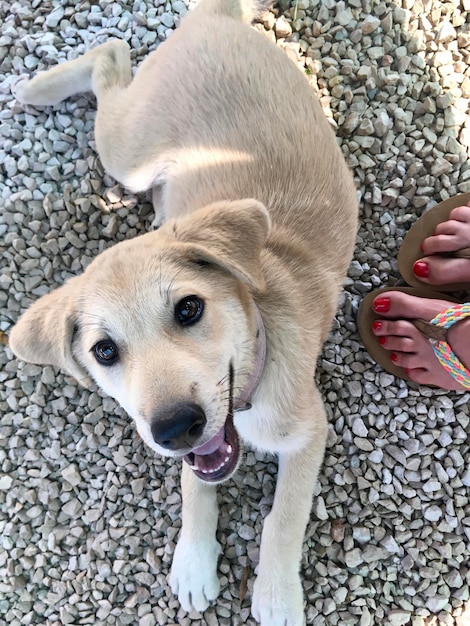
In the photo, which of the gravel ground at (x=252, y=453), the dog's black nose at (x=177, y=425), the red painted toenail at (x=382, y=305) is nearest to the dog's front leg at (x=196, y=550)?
the gravel ground at (x=252, y=453)

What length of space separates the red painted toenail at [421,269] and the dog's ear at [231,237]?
4.37 feet

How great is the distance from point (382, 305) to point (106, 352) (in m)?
1.54

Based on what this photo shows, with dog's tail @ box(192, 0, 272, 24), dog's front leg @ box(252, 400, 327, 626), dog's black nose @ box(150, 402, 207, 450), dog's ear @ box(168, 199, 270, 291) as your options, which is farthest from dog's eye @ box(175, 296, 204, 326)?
dog's tail @ box(192, 0, 272, 24)

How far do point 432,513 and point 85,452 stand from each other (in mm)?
1701

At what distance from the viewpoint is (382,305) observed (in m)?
2.88

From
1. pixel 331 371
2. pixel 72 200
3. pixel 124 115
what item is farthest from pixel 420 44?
pixel 72 200

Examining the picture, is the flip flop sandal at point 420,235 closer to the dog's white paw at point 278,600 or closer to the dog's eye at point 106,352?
the dog's white paw at point 278,600

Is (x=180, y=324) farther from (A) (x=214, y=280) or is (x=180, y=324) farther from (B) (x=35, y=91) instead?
(B) (x=35, y=91)

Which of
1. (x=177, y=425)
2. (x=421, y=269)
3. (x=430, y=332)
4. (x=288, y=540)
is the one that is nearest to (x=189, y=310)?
(x=177, y=425)

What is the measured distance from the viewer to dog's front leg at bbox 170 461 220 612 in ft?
8.32

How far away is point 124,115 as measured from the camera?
9.29ft

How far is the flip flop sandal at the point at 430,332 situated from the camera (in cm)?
268

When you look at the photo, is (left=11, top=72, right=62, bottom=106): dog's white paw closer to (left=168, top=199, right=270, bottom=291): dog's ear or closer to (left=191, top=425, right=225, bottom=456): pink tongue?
(left=168, top=199, right=270, bottom=291): dog's ear

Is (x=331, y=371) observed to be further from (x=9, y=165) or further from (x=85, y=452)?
(x=9, y=165)
